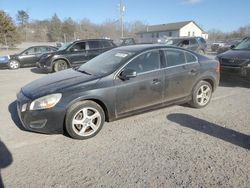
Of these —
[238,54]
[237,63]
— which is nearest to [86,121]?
[237,63]

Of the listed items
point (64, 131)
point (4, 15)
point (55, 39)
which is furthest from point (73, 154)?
point (55, 39)

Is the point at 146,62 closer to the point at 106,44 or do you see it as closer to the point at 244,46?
the point at 244,46

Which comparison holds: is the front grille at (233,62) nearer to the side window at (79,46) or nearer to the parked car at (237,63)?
the parked car at (237,63)

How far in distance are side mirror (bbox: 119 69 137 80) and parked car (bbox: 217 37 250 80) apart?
15.6 feet

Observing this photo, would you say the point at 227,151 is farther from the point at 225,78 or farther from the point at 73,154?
the point at 225,78

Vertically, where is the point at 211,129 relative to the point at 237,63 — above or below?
below

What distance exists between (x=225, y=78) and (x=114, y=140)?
18.6 ft

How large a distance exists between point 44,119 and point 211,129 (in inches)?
120

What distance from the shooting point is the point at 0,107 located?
6070mm

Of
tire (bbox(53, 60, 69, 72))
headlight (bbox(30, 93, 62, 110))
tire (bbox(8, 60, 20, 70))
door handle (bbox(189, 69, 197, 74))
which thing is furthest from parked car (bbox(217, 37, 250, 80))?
tire (bbox(8, 60, 20, 70))

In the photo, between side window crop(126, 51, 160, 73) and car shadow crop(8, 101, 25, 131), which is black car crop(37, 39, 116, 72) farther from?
side window crop(126, 51, 160, 73)

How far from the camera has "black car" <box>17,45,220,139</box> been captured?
392 centimetres

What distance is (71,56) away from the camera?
465 inches

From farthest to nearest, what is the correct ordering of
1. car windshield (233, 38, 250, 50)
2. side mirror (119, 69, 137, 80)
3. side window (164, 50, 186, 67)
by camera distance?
car windshield (233, 38, 250, 50)
side window (164, 50, 186, 67)
side mirror (119, 69, 137, 80)
